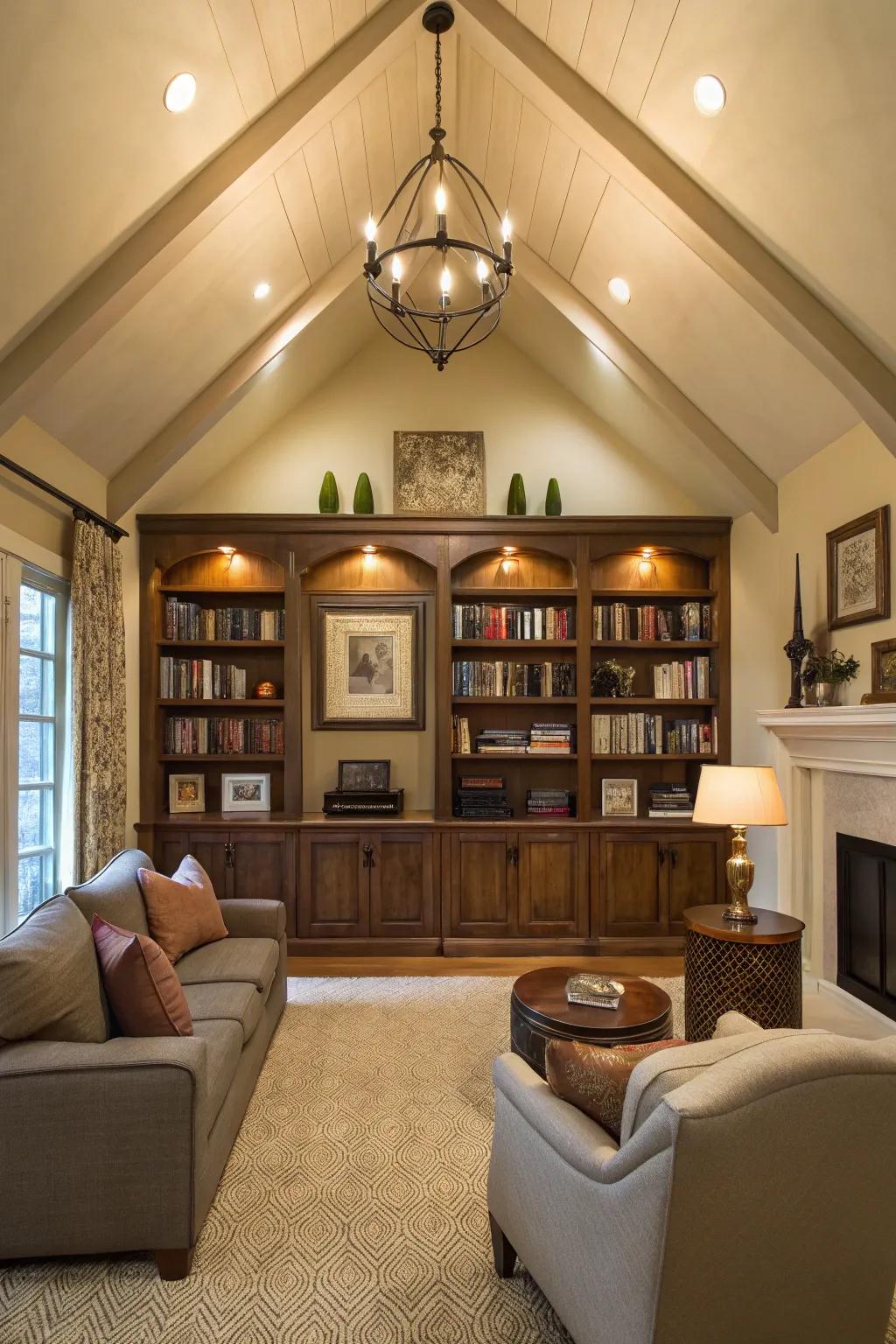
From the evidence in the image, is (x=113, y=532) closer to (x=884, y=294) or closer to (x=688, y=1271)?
(x=884, y=294)

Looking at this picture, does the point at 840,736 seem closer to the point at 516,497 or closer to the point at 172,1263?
the point at 516,497

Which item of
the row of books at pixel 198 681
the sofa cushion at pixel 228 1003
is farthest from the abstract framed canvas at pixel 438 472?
the sofa cushion at pixel 228 1003

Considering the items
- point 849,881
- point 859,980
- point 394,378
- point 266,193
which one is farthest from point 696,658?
point 266,193

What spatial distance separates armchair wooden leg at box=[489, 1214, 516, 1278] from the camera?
212 centimetres

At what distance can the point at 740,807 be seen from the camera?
11.1ft

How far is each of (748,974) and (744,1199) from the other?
6.60 ft

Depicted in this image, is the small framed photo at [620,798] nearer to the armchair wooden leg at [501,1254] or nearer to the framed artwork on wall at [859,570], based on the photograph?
the framed artwork on wall at [859,570]

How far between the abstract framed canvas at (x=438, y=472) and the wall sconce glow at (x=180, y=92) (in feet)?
8.17

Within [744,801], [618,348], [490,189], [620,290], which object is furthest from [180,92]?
[744,801]

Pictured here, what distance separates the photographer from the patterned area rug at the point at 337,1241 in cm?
196

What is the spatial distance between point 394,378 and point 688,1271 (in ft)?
16.2

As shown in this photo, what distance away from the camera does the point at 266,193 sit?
3.45 metres

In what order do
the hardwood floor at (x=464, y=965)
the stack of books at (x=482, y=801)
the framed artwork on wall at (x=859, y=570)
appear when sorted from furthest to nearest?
the stack of books at (x=482, y=801)
the hardwood floor at (x=464, y=965)
the framed artwork on wall at (x=859, y=570)

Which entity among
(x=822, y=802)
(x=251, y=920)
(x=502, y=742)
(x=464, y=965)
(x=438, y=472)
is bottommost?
(x=464, y=965)
